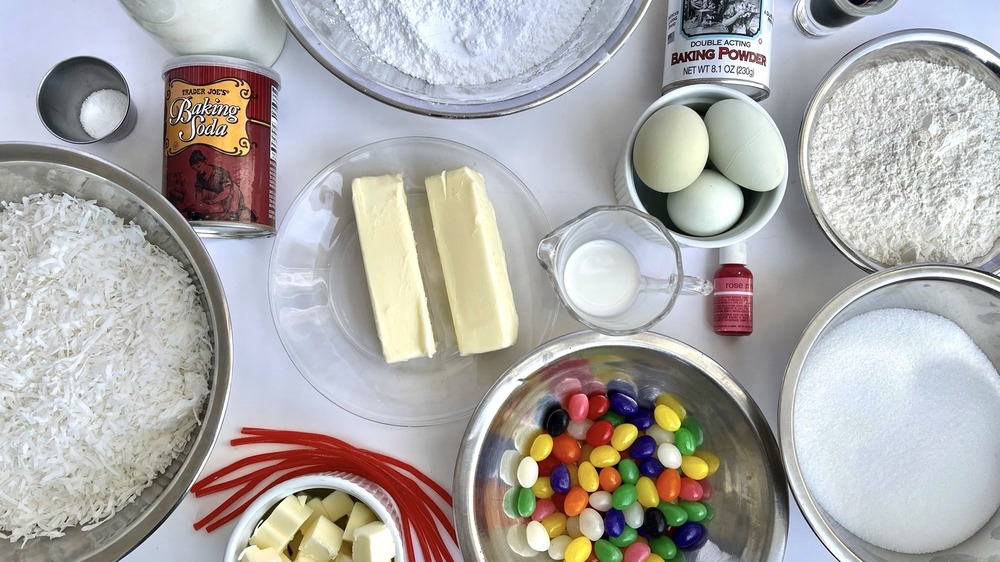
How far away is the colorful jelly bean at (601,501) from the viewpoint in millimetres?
924

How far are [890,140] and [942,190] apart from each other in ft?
0.33

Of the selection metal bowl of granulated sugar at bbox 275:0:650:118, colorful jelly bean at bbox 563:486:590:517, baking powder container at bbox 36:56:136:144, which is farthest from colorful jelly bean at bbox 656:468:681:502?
baking powder container at bbox 36:56:136:144

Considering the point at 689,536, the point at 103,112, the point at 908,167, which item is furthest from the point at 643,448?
the point at 103,112

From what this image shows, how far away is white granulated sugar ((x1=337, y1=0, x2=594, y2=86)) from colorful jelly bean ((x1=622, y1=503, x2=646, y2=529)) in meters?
0.63

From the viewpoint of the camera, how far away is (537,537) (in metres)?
0.90

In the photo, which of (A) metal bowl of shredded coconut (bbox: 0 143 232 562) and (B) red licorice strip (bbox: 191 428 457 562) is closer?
(A) metal bowl of shredded coconut (bbox: 0 143 232 562)

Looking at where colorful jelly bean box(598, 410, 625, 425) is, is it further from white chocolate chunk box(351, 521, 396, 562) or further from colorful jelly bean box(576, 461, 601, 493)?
white chocolate chunk box(351, 521, 396, 562)

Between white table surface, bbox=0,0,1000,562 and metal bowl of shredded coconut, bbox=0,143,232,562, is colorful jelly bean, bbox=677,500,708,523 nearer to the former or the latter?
white table surface, bbox=0,0,1000,562

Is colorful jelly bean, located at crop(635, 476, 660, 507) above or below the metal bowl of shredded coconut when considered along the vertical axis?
below

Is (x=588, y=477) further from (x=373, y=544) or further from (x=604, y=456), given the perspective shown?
(x=373, y=544)

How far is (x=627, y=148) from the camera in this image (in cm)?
88

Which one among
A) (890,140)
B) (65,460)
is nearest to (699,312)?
(890,140)

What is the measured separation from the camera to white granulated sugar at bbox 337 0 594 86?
820mm

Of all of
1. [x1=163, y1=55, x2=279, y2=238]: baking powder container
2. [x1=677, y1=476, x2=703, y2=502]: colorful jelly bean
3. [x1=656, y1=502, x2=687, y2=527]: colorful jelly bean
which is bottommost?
[x1=656, y1=502, x2=687, y2=527]: colorful jelly bean
